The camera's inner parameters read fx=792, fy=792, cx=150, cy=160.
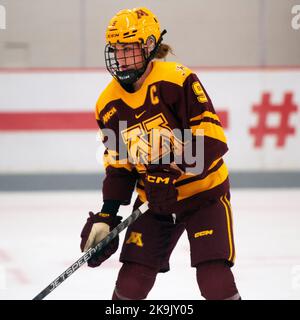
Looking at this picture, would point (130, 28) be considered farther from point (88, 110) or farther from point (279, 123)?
point (279, 123)

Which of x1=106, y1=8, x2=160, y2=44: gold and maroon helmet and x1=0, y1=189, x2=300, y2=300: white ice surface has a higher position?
x1=106, y1=8, x2=160, y2=44: gold and maroon helmet

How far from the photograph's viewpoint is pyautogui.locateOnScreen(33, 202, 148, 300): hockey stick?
2.39 meters

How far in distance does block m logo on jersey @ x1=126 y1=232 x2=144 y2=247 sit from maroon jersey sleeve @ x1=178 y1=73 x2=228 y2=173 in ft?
1.03

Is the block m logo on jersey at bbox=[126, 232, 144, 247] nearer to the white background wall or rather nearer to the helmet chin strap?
the helmet chin strap

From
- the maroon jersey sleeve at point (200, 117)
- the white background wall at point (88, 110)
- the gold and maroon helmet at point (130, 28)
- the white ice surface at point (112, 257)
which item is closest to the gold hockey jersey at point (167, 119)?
the maroon jersey sleeve at point (200, 117)

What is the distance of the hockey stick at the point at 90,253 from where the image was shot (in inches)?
94.3

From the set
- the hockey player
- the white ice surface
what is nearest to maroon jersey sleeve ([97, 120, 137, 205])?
the hockey player

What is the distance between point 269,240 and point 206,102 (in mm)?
1725

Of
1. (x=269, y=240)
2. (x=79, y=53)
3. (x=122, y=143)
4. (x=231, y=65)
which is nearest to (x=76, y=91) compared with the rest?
(x=79, y=53)

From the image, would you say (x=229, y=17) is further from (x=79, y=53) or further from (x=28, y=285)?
(x=28, y=285)

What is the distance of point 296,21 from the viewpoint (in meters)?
5.43

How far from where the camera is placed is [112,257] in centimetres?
373

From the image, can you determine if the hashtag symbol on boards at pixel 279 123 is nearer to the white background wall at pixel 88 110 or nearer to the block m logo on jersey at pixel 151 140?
the white background wall at pixel 88 110

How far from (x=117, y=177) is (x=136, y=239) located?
217mm
